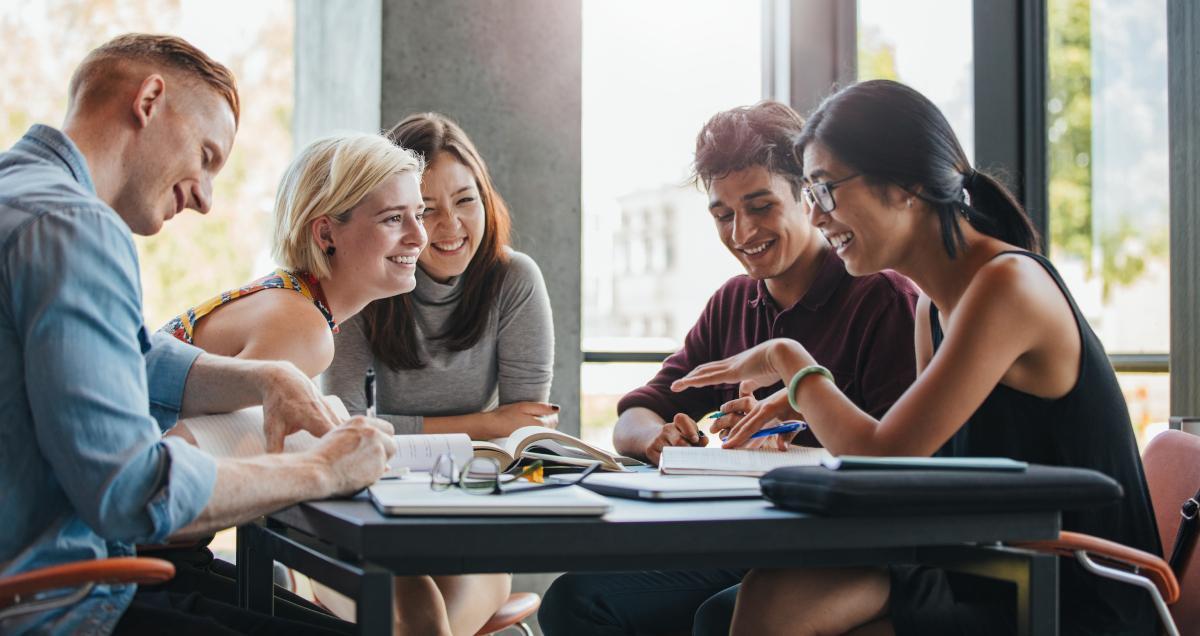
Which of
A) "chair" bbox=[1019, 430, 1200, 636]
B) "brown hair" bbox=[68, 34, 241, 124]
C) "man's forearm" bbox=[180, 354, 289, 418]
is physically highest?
"brown hair" bbox=[68, 34, 241, 124]

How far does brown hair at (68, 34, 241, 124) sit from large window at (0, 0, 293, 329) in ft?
11.4

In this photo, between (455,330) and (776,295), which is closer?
(776,295)

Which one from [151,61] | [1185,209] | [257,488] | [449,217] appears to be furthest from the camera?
[449,217]

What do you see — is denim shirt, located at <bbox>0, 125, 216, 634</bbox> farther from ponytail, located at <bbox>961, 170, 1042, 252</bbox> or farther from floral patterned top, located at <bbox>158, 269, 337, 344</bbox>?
ponytail, located at <bbox>961, 170, 1042, 252</bbox>

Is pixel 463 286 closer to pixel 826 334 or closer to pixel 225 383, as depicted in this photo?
pixel 826 334

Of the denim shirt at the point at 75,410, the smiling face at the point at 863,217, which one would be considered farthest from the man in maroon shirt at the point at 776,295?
the denim shirt at the point at 75,410

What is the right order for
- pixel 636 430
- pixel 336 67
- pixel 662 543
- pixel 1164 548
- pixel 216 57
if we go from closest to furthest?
pixel 662 543, pixel 1164 548, pixel 636 430, pixel 336 67, pixel 216 57

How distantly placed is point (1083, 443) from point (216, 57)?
468 centimetres

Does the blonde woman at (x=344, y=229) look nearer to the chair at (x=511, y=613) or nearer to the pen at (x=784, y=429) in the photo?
the chair at (x=511, y=613)

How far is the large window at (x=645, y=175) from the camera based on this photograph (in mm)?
4324

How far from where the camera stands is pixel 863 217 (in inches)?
76.7

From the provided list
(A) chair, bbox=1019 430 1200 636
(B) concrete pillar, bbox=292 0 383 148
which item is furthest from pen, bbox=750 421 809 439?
(B) concrete pillar, bbox=292 0 383 148

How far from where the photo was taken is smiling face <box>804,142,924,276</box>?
1921 mm

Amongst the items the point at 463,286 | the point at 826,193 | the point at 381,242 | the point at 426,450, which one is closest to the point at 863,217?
the point at 826,193
